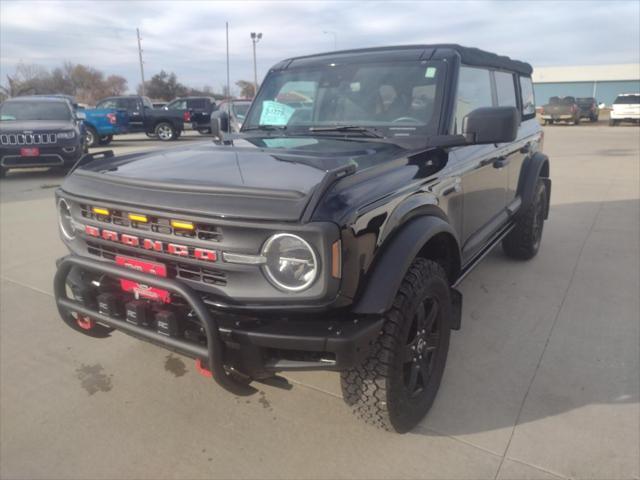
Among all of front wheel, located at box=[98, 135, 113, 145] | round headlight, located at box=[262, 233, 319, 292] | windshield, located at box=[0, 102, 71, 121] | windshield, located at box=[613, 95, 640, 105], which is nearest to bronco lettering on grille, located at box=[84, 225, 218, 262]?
round headlight, located at box=[262, 233, 319, 292]

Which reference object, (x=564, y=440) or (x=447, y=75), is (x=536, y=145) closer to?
(x=447, y=75)

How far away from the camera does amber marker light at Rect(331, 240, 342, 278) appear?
70.8 inches

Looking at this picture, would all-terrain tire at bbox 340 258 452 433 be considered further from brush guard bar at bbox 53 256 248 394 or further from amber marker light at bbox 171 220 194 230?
amber marker light at bbox 171 220 194 230

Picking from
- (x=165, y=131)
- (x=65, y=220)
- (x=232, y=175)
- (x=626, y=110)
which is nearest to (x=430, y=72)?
(x=232, y=175)

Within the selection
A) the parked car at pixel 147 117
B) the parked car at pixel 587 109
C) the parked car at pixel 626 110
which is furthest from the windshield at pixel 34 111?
the parked car at pixel 587 109

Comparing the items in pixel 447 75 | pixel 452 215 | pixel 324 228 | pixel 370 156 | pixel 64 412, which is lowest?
pixel 64 412

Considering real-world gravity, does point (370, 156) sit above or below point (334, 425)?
above

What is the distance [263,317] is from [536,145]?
13.4 ft

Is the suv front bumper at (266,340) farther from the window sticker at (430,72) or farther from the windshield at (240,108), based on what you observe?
the windshield at (240,108)

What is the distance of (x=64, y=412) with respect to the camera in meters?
2.65

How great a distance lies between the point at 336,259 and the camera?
181cm

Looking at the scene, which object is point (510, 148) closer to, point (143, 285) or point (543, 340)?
point (543, 340)

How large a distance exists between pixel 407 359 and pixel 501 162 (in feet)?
6.61

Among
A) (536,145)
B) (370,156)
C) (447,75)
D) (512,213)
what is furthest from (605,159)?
(370,156)
